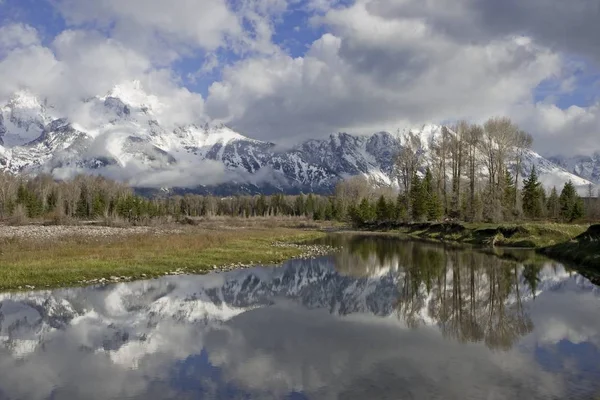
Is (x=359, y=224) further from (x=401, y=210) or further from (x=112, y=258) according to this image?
(x=112, y=258)

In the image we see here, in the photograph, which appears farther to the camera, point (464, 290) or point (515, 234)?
point (515, 234)

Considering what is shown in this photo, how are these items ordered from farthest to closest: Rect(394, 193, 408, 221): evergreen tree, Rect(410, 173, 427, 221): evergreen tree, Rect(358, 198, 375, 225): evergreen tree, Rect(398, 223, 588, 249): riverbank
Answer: Rect(358, 198, 375, 225): evergreen tree
Rect(394, 193, 408, 221): evergreen tree
Rect(410, 173, 427, 221): evergreen tree
Rect(398, 223, 588, 249): riverbank

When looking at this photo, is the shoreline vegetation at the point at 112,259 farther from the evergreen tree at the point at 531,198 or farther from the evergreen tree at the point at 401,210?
the evergreen tree at the point at 531,198

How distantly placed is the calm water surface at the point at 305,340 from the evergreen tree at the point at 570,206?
7870 centimetres

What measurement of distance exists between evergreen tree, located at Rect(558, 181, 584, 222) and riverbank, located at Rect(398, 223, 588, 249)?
3732 centimetres

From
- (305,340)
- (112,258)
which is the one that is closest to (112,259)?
(112,258)

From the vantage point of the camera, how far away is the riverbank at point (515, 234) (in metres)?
56.8

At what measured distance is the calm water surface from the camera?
1291 centimetres

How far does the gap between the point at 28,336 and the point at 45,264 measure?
48.4 ft

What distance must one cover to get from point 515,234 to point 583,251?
18.6 meters

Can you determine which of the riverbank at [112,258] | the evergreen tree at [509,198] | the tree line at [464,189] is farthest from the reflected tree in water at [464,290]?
the tree line at [464,189]

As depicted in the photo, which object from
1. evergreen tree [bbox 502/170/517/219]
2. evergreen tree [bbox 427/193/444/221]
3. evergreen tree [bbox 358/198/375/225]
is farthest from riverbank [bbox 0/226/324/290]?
evergreen tree [bbox 358/198/375/225]

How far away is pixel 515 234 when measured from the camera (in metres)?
60.7

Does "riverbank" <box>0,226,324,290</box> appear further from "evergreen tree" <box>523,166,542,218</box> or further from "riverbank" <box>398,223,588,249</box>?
"evergreen tree" <box>523,166,542,218</box>
